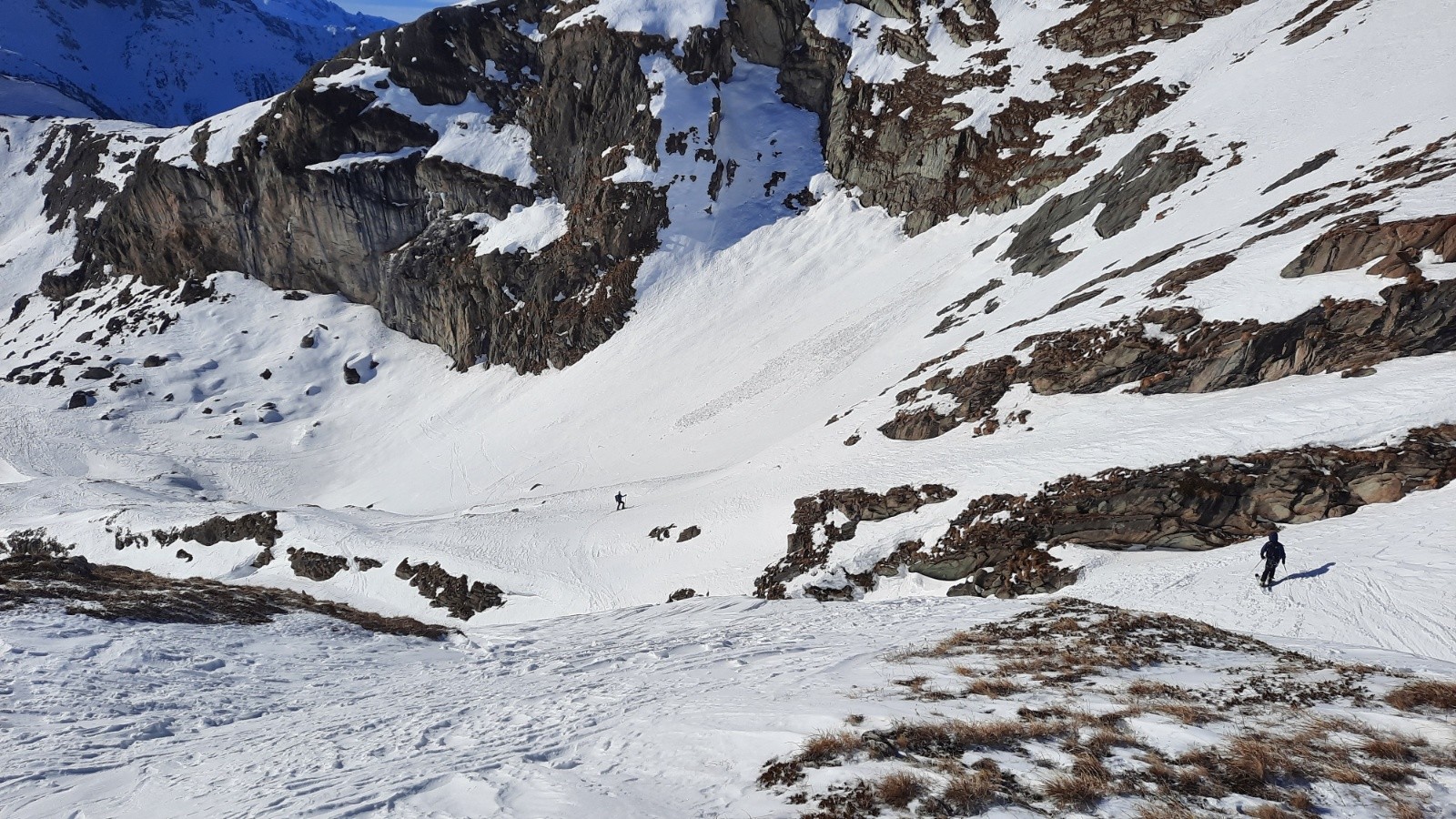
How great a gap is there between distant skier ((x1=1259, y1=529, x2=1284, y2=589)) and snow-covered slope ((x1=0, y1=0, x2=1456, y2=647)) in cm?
37

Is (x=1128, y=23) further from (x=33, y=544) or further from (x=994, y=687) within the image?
(x=33, y=544)

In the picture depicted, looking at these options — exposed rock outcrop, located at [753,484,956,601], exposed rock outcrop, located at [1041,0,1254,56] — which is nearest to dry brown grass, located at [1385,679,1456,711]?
exposed rock outcrop, located at [753,484,956,601]

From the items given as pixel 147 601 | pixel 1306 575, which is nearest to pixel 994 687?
pixel 1306 575

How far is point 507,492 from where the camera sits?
165 feet

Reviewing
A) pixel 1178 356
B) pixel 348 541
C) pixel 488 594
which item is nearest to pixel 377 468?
pixel 348 541

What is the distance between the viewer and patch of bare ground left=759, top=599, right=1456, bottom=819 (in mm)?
6031

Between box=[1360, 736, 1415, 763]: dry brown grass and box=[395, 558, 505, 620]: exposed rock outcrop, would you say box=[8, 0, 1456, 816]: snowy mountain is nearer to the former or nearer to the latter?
box=[1360, 736, 1415, 763]: dry brown grass

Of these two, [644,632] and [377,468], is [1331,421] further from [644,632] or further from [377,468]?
[377,468]

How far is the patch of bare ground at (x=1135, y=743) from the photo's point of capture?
6.03 m

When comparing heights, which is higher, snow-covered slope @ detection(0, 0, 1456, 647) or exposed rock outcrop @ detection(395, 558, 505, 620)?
snow-covered slope @ detection(0, 0, 1456, 647)

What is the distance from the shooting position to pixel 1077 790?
6141mm

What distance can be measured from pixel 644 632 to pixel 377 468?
53.7m

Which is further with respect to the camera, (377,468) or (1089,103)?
(377,468)

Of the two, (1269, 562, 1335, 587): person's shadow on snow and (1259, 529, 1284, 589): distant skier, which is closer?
(1259, 529, 1284, 589): distant skier
